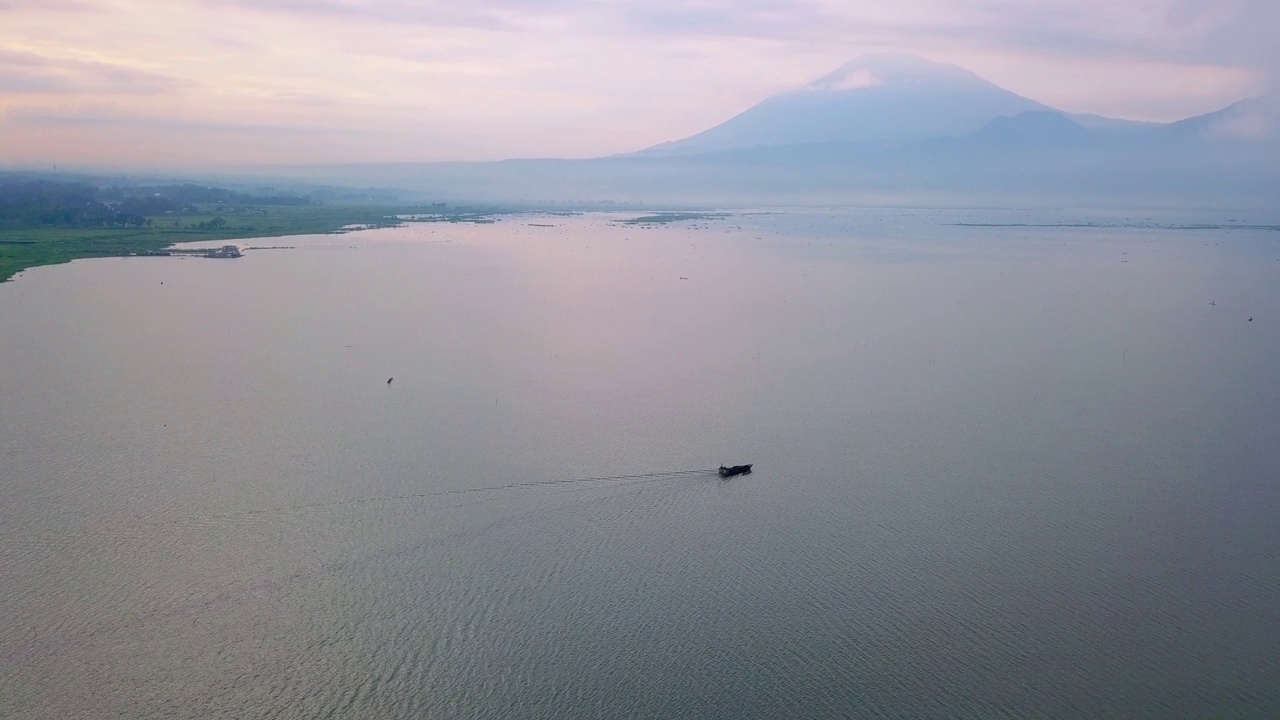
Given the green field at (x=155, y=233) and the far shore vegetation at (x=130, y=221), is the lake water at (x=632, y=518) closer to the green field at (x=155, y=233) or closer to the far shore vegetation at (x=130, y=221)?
the green field at (x=155, y=233)

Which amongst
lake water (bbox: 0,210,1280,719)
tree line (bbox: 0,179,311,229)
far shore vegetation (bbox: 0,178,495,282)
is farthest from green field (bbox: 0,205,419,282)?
lake water (bbox: 0,210,1280,719)

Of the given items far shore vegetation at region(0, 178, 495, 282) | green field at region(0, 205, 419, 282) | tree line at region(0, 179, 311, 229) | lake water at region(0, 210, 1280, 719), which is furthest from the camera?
tree line at region(0, 179, 311, 229)

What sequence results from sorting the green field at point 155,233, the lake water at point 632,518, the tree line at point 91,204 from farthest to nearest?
1. the tree line at point 91,204
2. the green field at point 155,233
3. the lake water at point 632,518

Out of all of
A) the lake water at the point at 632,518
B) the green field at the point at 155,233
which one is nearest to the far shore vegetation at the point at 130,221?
the green field at the point at 155,233

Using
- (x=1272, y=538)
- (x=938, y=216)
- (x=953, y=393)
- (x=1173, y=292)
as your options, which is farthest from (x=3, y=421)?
(x=938, y=216)

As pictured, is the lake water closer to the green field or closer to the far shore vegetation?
the green field

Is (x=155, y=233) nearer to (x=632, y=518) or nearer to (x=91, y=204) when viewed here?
(x=91, y=204)

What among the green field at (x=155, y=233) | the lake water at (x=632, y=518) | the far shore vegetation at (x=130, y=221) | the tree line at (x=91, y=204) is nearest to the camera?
the lake water at (x=632, y=518)
